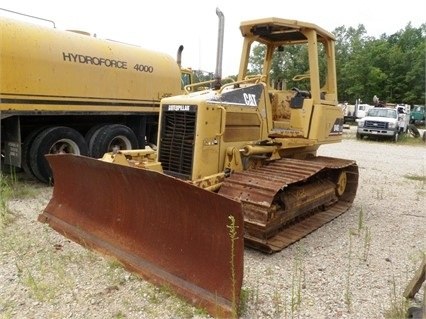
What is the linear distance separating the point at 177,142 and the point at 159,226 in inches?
57.7

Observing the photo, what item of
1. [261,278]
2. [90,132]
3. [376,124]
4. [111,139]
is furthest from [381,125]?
[261,278]

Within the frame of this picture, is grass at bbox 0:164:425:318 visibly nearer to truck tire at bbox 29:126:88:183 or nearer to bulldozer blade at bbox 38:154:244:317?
bulldozer blade at bbox 38:154:244:317

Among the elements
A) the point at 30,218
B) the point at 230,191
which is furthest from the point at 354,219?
the point at 30,218

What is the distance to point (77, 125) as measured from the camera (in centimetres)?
820

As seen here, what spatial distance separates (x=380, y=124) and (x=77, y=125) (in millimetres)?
16669

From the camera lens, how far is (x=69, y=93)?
24.8 feet

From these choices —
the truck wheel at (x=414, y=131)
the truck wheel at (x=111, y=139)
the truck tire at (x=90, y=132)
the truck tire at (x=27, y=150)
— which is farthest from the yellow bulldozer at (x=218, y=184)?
the truck wheel at (x=414, y=131)

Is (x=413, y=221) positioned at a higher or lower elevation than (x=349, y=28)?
lower

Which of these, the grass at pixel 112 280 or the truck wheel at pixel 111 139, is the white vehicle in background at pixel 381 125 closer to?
the truck wheel at pixel 111 139

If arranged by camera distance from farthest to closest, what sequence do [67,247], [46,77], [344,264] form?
[46,77] < [67,247] < [344,264]

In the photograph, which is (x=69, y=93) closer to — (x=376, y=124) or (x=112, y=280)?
(x=112, y=280)

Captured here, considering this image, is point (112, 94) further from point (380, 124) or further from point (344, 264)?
point (380, 124)

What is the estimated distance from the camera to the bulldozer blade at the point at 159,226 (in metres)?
3.05

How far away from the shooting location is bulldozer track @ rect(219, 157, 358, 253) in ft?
13.1
